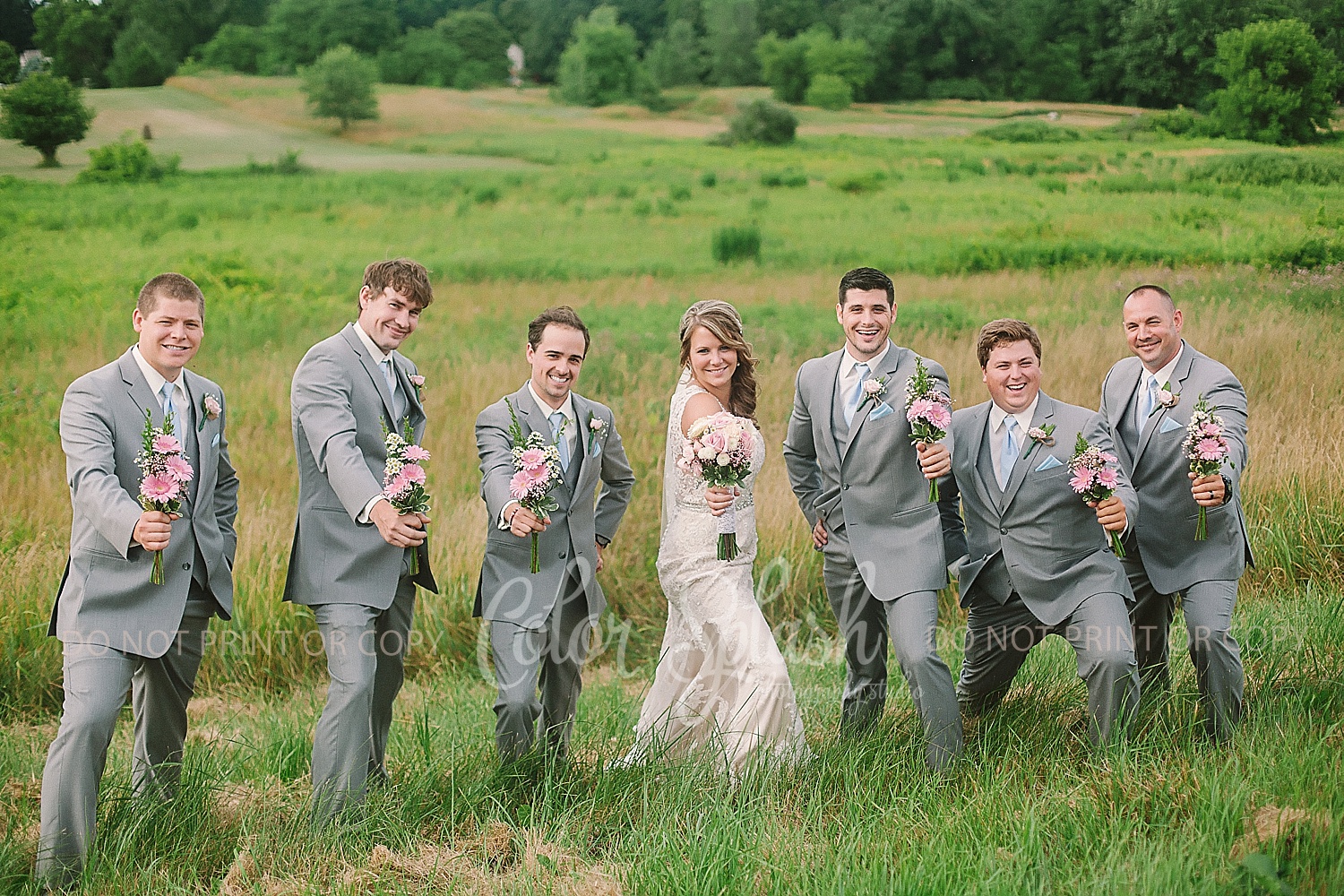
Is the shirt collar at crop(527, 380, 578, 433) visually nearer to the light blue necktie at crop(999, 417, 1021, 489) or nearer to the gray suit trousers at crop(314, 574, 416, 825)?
the gray suit trousers at crop(314, 574, 416, 825)

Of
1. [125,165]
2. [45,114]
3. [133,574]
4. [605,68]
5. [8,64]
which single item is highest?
[605,68]

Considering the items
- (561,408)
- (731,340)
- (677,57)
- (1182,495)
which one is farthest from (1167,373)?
(677,57)

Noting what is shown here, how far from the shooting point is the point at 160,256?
10828 mm

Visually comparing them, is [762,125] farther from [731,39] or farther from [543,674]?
[543,674]

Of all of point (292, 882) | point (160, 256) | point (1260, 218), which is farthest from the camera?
point (160, 256)

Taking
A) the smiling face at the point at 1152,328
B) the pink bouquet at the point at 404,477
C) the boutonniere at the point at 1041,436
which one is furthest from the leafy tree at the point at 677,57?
the pink bouquet at the point at 404,477

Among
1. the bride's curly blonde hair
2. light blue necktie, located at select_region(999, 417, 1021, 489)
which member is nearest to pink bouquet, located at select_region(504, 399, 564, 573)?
the bride's curly blonde hair

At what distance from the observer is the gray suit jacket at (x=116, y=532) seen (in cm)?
404

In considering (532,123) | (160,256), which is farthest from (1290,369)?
(160,256)

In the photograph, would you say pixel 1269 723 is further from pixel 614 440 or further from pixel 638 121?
pixel 638 121

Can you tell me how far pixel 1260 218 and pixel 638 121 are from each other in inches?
247

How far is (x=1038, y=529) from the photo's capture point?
4.77 m

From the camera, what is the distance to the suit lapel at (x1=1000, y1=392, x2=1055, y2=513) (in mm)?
4758

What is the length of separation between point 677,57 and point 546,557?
887cm
